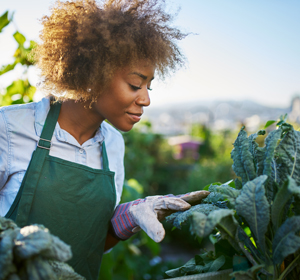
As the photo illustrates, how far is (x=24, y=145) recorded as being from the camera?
3.52 feet

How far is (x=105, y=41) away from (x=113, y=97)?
0.22 meters

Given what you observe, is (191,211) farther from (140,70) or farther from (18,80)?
(18,80)

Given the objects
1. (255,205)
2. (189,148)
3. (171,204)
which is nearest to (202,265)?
(171,204)

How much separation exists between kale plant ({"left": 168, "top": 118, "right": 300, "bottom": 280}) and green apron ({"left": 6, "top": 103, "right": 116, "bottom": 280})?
43 centimetres

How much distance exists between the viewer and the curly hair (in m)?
1.11

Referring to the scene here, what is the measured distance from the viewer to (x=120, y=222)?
118 cm

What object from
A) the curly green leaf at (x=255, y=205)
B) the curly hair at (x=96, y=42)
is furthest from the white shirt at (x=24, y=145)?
the curly green leaf at (x=255, y=205)

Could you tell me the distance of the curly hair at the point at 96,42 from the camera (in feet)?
3.65

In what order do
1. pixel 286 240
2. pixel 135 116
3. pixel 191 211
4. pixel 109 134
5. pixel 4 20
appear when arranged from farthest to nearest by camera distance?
pixel 4 20 → pixel 109 134 → pixel 135 116 → pixel 191 211 → pixel 286 240

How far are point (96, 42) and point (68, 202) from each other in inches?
25.0

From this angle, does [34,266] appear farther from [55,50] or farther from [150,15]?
[150,15]

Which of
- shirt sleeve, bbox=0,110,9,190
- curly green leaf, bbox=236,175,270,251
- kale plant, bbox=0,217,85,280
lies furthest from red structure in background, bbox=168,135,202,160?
kale plant, bbox=0,217,85,280

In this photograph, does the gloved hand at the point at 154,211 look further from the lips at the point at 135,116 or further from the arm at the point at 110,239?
the lips at the point at 135,116

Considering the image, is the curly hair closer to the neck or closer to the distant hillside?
the neck
